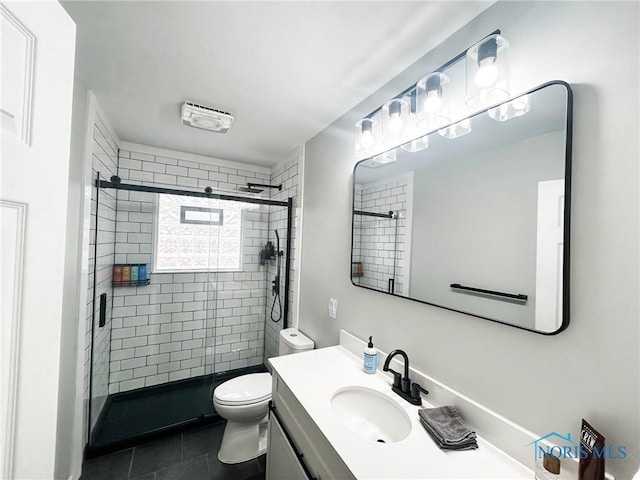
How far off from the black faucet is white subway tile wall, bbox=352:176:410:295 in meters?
0.30

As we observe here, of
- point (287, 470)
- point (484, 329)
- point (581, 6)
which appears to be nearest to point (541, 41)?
point (581, 6)

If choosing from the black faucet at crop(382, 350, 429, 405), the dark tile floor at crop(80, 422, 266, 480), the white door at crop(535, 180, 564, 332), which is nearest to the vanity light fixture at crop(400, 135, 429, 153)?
the white door at crop(535, 180, 564, 332)

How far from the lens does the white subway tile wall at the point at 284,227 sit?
2.51 m

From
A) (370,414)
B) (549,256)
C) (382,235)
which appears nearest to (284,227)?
(382,235)

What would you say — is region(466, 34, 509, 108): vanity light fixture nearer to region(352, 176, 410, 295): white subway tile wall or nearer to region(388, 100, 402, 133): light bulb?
region(388, 100, 402, 133): light bulb

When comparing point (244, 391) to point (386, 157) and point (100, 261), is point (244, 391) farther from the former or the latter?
point (386, 157)

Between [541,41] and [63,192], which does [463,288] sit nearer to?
[541,41]

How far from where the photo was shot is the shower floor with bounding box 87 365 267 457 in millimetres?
1958

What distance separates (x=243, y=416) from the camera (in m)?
1.80

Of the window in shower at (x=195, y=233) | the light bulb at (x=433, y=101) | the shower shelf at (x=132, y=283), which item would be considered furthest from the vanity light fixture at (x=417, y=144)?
the shower shelf at (x=132, y=283)

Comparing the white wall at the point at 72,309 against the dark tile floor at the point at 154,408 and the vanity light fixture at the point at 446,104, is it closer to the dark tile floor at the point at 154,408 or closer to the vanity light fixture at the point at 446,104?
the dark tile floor at the point at 154,408

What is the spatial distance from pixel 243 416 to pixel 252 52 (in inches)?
84.0

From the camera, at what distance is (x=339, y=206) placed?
1.88 meters

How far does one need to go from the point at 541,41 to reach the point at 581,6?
11cm
